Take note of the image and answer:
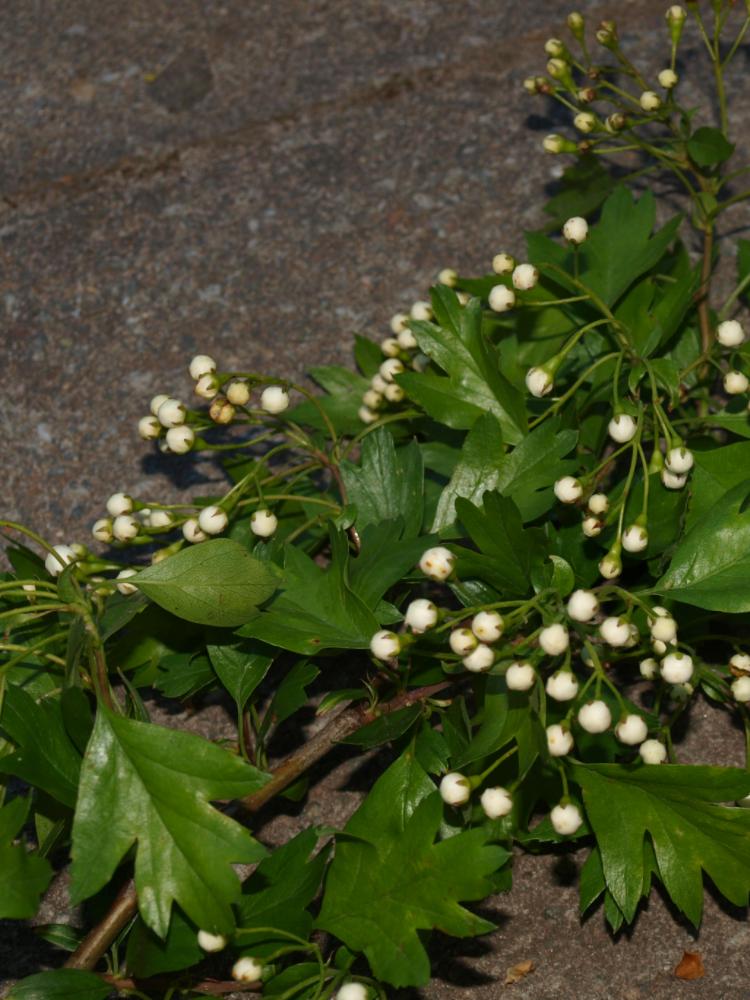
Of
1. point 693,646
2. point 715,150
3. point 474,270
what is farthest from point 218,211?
point 693,646

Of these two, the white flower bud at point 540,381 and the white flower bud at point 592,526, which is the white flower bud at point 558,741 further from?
the white flower bud at point 540,381

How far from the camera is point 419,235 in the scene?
2006mm

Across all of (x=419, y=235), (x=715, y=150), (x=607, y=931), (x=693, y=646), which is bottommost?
(x=607, y=931)

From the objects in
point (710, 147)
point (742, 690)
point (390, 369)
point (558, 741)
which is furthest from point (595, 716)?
point (710, 147)

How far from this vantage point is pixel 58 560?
57.8 inches

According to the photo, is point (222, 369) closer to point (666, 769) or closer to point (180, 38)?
point (180, 38)

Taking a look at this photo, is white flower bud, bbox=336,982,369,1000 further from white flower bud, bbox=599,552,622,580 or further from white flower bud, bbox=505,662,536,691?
white flower bud, bbox=599,552,622,580

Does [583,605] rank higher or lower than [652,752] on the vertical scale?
higher

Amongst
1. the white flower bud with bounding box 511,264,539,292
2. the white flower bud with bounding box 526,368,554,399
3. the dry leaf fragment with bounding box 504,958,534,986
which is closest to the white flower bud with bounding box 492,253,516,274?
the white flower bud with bounding box 511,264,539,292

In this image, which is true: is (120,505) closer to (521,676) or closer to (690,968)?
(521,676)

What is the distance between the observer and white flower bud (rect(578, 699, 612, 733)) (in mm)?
1270

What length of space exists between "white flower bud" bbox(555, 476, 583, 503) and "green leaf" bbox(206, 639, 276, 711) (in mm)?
387

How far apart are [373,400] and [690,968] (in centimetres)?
80

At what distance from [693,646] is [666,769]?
0.95 feet
